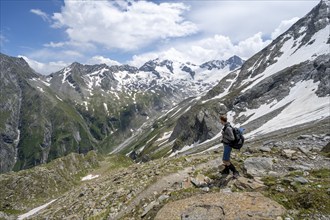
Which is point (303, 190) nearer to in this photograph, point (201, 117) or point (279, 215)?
point (279, 215)

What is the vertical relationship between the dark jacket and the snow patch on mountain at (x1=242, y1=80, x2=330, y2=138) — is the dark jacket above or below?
above

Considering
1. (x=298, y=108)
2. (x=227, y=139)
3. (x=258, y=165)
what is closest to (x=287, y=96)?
(x=298, y=108)

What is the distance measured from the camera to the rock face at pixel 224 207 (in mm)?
14414

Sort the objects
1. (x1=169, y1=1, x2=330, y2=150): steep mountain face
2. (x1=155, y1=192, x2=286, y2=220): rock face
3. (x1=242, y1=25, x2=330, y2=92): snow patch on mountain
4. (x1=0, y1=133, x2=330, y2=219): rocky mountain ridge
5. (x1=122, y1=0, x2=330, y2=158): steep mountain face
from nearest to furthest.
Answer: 1. (x1=155, y1=192, x2=286, y2=220): rock face
2. (x1=0, y1=133, x2=330, y2=219): rocky mountain ridge
3. (x1=122, y1=0, x2=330, y2=158): steep mountain face
4. (x1=169, y1=1, x2=330, y2=150): steep mountain face
5. (x1=242, y1=25, x2=330, y2=92): snow patch on mountain

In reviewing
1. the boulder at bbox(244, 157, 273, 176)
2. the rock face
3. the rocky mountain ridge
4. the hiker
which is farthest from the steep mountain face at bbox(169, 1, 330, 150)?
the rock face

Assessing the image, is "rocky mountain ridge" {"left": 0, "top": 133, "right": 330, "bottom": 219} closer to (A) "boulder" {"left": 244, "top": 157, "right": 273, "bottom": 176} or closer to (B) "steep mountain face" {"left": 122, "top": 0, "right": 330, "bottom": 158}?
(A) "boulder" {"left": 244, "top": 157, "right": 273, "bottom": 176}

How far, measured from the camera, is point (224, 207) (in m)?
15.4

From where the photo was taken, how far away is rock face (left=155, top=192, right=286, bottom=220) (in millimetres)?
14414

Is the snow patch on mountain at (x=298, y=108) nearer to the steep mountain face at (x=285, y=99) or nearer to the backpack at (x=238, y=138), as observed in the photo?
the steep mountain face at (x=285, y=99)

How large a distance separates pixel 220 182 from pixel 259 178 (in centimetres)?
236

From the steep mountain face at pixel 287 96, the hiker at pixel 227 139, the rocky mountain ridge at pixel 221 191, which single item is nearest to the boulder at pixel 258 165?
the rocky mountain ridge at pixel 221 191

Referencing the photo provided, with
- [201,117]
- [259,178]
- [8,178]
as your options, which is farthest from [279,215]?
[201,117]

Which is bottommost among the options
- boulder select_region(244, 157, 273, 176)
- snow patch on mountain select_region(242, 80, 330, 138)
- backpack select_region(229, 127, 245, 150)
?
snow patch on mountain select_region(242, 80, 330, 138)

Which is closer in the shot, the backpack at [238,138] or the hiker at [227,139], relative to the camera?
the backpack at [238,138]
